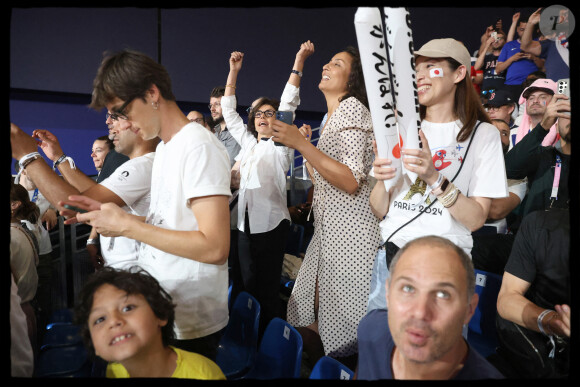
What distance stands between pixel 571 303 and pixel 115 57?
1.31 meters

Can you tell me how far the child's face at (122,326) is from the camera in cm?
109

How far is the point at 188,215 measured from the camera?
1229 millimetres

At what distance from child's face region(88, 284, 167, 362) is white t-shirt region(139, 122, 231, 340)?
0.11 meters

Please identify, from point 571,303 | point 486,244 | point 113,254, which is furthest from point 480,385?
point 113,254

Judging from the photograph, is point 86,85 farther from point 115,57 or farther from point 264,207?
point 264,207

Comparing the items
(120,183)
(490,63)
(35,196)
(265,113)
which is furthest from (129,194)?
(490,63)

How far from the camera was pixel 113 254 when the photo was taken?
1443 millimetres

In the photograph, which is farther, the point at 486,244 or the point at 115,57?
the point at 486,244

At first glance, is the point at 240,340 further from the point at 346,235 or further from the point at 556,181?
the point at 556,181

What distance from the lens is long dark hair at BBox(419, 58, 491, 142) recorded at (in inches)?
51.4

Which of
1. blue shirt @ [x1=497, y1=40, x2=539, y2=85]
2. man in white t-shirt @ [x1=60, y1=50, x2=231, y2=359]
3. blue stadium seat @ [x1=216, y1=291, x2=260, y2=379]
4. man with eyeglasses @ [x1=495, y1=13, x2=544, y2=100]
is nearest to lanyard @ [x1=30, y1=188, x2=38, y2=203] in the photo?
man in white t-shirt @ [x1=60, y1=50, x2=231, y2=359]

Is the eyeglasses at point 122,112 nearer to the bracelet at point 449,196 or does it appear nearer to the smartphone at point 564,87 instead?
the bracelet at point 449,196

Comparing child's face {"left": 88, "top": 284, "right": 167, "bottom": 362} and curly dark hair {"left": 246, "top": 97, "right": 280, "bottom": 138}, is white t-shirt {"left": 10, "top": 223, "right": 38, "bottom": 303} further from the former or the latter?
curly dark hair {"left": 246, "top": 97, "right": 280, "bottom": 138}

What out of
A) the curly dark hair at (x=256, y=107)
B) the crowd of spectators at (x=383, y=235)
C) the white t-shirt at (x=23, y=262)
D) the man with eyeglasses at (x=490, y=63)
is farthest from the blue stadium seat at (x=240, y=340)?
the man with eyeglasses at (x=490, y=63)
